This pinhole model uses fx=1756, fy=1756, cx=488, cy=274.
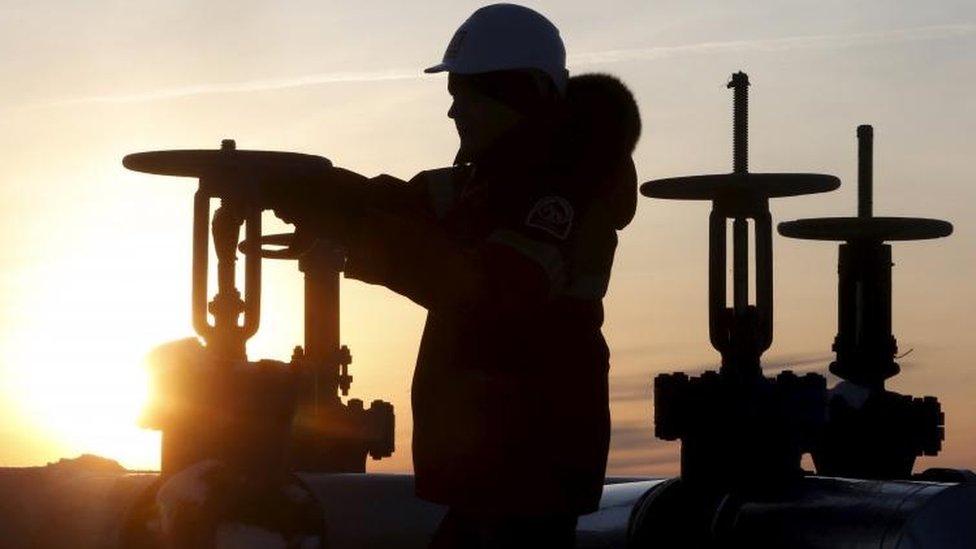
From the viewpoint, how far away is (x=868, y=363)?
18.7 metres

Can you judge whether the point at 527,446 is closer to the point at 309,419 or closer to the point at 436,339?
the point at 436,339

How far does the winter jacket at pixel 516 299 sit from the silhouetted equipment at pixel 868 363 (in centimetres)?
1002

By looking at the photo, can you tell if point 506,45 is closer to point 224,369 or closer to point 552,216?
point 552,216

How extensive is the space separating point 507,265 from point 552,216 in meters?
0.27

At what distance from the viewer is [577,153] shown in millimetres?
7340

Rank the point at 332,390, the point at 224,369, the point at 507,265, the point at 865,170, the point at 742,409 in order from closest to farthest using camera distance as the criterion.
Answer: the point at 507,265, the point at 742,409, the point at 224,369, the point at 865,170, the point at 332,390

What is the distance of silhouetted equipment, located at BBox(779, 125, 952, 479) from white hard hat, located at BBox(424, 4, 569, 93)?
32.7 ft

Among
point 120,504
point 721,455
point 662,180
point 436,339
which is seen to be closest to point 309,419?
point 120,504

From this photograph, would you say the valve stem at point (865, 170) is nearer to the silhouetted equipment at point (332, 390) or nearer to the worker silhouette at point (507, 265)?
the silhouetted equipment at point (332, 390)

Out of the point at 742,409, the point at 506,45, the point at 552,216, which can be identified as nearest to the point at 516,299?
the point at 552,216

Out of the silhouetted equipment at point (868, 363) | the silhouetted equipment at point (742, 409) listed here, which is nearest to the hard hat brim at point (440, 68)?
the silhouetted equipment at point (742, 409)

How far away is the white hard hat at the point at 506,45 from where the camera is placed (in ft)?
24.6

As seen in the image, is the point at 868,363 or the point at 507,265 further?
the point at 868,363

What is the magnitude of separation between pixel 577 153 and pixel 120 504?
7.06 m
